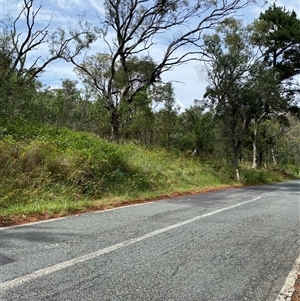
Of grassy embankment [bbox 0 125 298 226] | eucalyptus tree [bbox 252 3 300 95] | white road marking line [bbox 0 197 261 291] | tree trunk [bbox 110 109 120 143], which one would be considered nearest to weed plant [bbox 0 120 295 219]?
grassy embankment [bbox 0 125 298 226]

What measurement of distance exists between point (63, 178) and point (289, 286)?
22.4 feet

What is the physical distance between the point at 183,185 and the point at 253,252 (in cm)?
960

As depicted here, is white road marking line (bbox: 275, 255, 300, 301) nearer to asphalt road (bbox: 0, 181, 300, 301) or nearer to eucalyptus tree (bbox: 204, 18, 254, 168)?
asphalt road (bbox: 0, 181, 300, 301)

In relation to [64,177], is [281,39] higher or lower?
higher

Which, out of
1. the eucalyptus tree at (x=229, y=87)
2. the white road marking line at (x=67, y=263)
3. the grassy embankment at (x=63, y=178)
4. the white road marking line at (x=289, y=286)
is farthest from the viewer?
the eucalyptus tree at (x=229, y=87)

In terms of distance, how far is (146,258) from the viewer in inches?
155

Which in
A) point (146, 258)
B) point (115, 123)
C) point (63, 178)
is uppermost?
point (115, 123)

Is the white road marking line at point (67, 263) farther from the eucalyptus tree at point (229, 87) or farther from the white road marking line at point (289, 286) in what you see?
the eucalyptus tree at point (229, 87)

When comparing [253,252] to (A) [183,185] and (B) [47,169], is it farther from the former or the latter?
(A) [183,185]

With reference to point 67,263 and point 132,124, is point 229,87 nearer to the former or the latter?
point 132,124

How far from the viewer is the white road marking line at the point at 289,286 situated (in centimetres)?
318

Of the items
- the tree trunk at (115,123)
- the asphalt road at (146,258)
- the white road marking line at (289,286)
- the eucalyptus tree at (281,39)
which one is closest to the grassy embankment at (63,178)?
the asphalt road at (146,258)

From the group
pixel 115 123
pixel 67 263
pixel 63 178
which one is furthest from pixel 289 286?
pixel 115 123

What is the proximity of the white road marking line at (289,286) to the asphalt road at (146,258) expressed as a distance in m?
0.06
